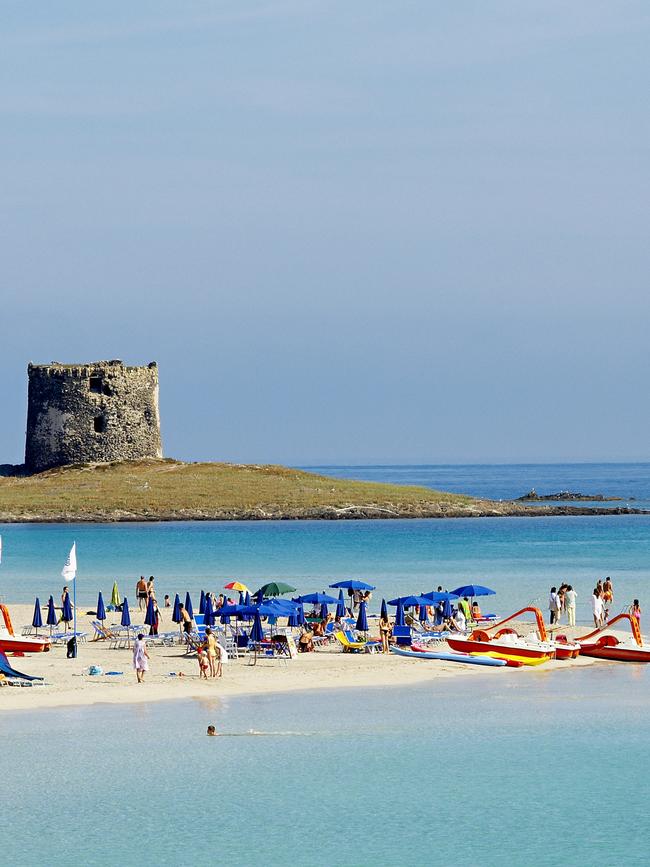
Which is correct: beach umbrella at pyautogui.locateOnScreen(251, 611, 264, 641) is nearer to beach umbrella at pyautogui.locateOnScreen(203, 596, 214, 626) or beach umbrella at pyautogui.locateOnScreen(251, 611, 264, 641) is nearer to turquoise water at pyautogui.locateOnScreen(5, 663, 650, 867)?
beach umbrella at pyautogui.locateOnScreen(203, 596, 214, 626)

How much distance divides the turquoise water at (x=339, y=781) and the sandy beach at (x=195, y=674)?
3.33ft

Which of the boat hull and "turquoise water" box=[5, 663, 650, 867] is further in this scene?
the boat hull

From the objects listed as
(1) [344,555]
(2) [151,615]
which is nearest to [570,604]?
(2) [151,615]

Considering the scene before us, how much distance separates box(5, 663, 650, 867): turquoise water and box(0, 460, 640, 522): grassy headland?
6403 cm

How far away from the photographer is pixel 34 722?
1038 inches

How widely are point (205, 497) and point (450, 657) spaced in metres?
63.1

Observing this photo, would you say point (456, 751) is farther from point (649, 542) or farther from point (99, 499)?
point (99, 499)

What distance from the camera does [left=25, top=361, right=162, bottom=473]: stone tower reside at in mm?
99500

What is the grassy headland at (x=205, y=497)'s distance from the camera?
92.1m

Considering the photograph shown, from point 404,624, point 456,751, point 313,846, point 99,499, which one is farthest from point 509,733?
point 99,499

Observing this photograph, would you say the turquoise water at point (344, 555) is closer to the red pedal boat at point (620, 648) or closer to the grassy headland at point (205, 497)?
the grassy headland at point (205, 497)

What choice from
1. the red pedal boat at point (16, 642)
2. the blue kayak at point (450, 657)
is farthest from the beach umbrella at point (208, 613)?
the blue kayak at point (450, 657)

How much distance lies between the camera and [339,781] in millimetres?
22844

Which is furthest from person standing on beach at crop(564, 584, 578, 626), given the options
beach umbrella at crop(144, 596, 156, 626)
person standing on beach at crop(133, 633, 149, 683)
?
person standing on beach at crop(133, 633, 149, 683)
